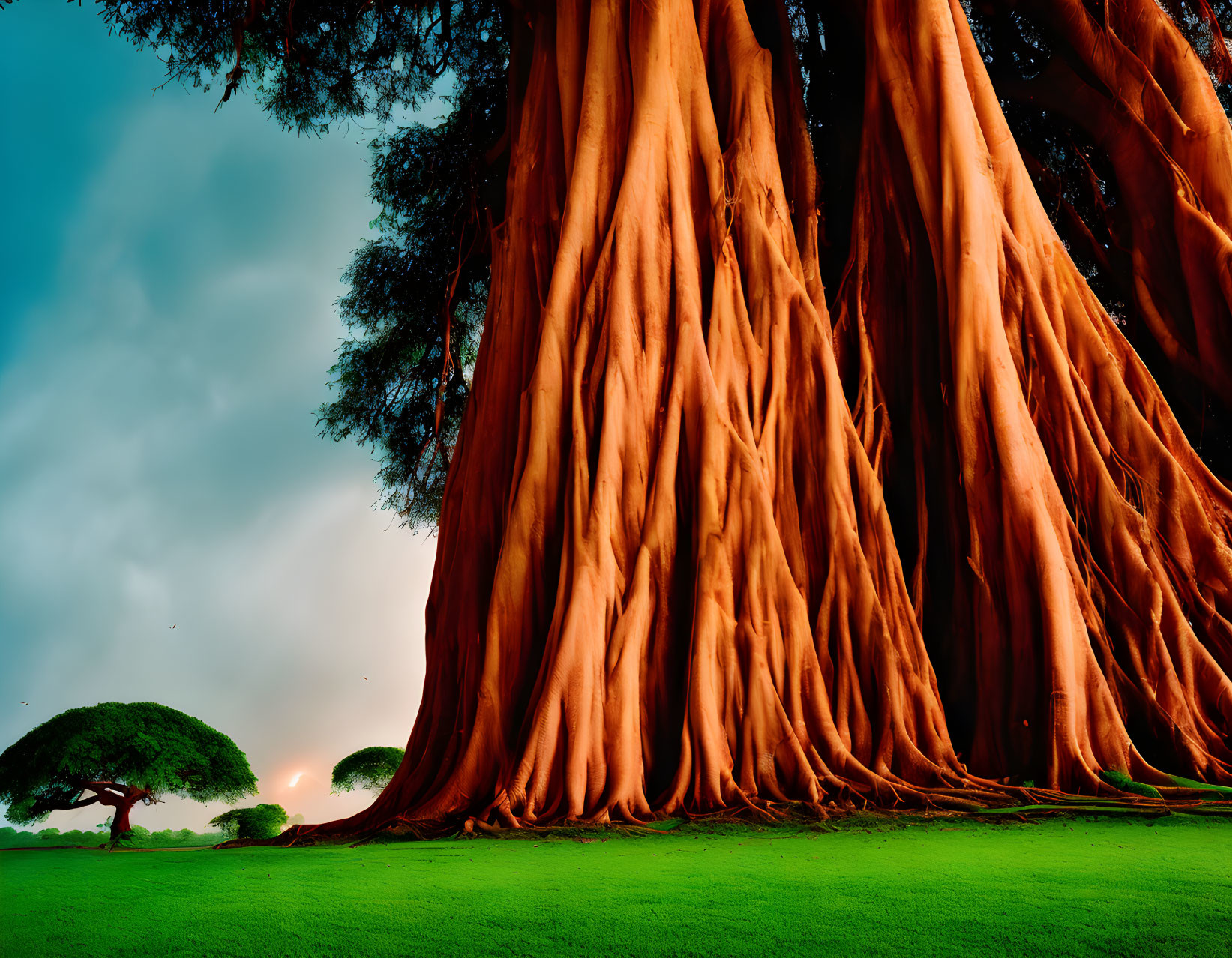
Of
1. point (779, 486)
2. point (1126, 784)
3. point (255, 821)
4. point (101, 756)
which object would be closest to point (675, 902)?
point (1126, 784)

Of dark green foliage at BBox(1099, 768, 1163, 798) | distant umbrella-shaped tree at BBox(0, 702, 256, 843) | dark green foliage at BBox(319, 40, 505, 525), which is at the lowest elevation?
dark green foliage at BBox(1099, 768, 1163, 798)

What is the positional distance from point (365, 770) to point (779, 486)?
9417mm

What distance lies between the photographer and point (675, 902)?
188 centimetres

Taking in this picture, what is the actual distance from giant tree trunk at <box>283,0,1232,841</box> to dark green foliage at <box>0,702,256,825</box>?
107 inches

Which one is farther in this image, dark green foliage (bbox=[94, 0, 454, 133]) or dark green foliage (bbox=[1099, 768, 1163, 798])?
dark green foliage (bbox=[94, 0, 454, 133])

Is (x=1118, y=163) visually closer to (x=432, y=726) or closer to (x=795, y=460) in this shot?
(x=795, y=460)

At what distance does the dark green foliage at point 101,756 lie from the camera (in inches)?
243

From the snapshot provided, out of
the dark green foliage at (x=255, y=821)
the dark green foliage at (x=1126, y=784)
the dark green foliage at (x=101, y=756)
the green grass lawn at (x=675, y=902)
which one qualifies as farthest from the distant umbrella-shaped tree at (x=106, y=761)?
the dark green foliage at (x=1126, y=784)

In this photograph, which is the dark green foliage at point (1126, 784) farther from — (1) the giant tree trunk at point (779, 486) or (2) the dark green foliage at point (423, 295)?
(2) the dark green foliage at point (423, 295)

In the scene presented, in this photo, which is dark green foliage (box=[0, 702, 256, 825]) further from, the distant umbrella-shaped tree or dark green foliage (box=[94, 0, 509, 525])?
dark green foliage (box=[94, 0, 509, 525])

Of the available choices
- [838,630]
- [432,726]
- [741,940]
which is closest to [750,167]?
[838,630]

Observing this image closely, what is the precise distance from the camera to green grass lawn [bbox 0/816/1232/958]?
1.57m

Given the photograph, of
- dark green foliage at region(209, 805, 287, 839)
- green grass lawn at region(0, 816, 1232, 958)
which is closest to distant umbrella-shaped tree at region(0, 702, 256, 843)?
dark green foliage at region(209, 805, 287, 839)

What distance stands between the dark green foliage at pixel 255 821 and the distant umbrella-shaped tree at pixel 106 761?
2.17 m
